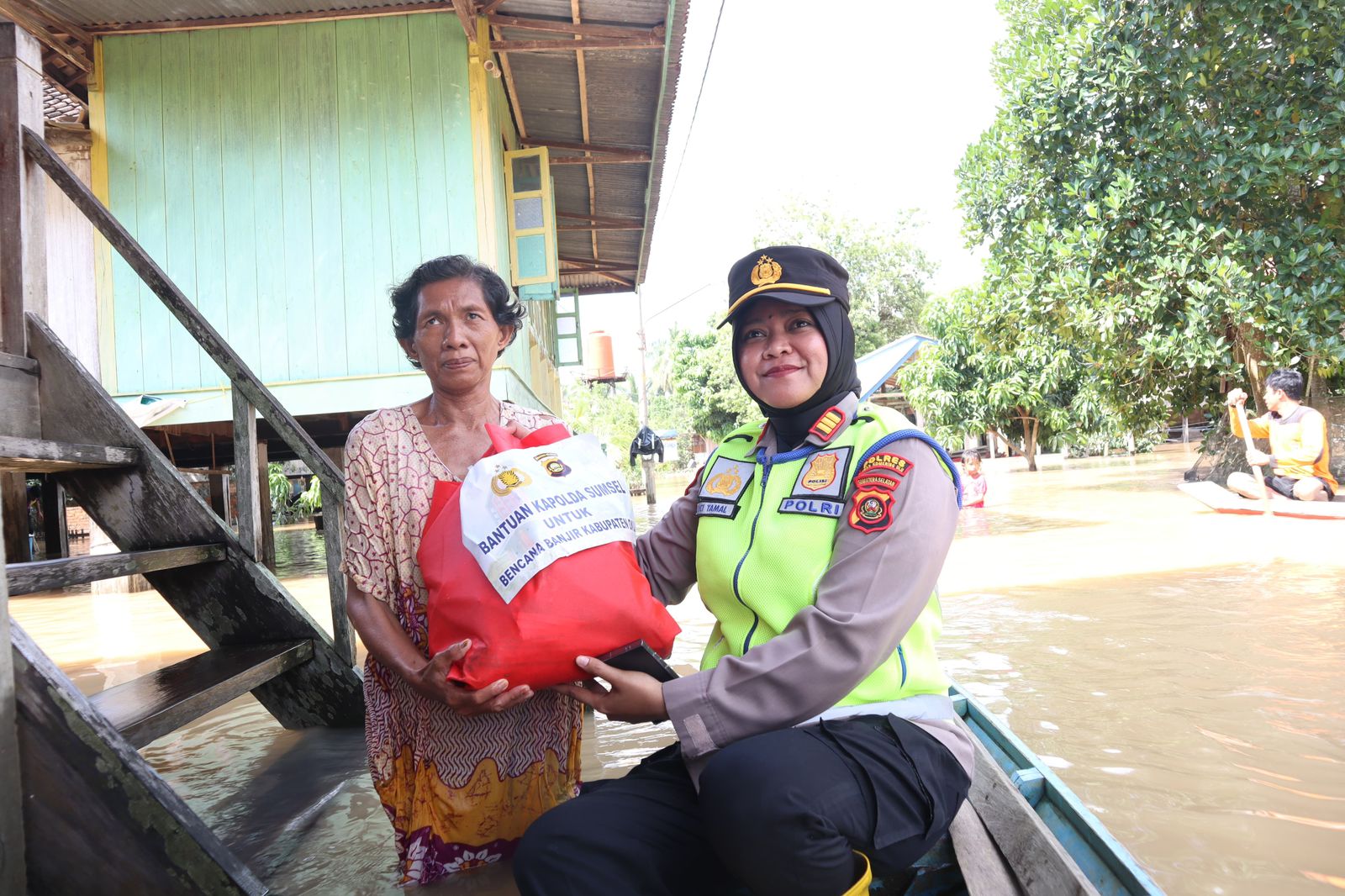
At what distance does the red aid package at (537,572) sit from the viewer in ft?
5.84

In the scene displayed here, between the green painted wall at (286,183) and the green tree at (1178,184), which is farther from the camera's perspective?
the green tree at (1178,184)

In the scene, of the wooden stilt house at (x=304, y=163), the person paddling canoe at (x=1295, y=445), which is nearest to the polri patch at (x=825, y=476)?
the wooden stilt house at (x=304, y=163)

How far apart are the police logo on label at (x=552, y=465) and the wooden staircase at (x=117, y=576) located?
942 millimetres

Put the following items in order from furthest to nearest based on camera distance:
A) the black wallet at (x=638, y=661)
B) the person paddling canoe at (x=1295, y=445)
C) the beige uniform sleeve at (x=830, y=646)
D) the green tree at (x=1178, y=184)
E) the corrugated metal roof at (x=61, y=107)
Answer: the green tree at (x=1178, y=184), the person paddling canoe at (x=1295, y=445), the corrugated metal roof at (x=61, y=107), the black wallet at (x=638, y=661), the beige uniform sleeve at (x=830, y=646)

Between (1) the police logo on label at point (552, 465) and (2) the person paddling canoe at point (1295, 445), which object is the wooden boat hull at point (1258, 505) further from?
(1) the police logo on label at point (552, 465)

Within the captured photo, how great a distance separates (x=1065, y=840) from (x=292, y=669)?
107 inches

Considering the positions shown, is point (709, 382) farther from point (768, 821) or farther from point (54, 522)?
point (768, 821)

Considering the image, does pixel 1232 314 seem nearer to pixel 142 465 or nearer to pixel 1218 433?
pixel 1218 433

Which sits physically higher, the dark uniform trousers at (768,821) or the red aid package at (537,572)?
the red aid package at (537,572)

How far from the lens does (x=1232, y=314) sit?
1127cm

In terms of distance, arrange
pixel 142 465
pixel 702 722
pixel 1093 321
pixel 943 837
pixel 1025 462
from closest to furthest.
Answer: pixel 702 722, pixel 943 837, pixel 142 465, pixel 1093 321, pixel 1025 462

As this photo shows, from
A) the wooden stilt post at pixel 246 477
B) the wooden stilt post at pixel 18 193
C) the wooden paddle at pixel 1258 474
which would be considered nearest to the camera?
the wooden stilt post at pixel 18 193

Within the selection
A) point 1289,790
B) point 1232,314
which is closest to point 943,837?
point 1289,790

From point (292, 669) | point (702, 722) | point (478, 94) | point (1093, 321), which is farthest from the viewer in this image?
point (1093, 321)
